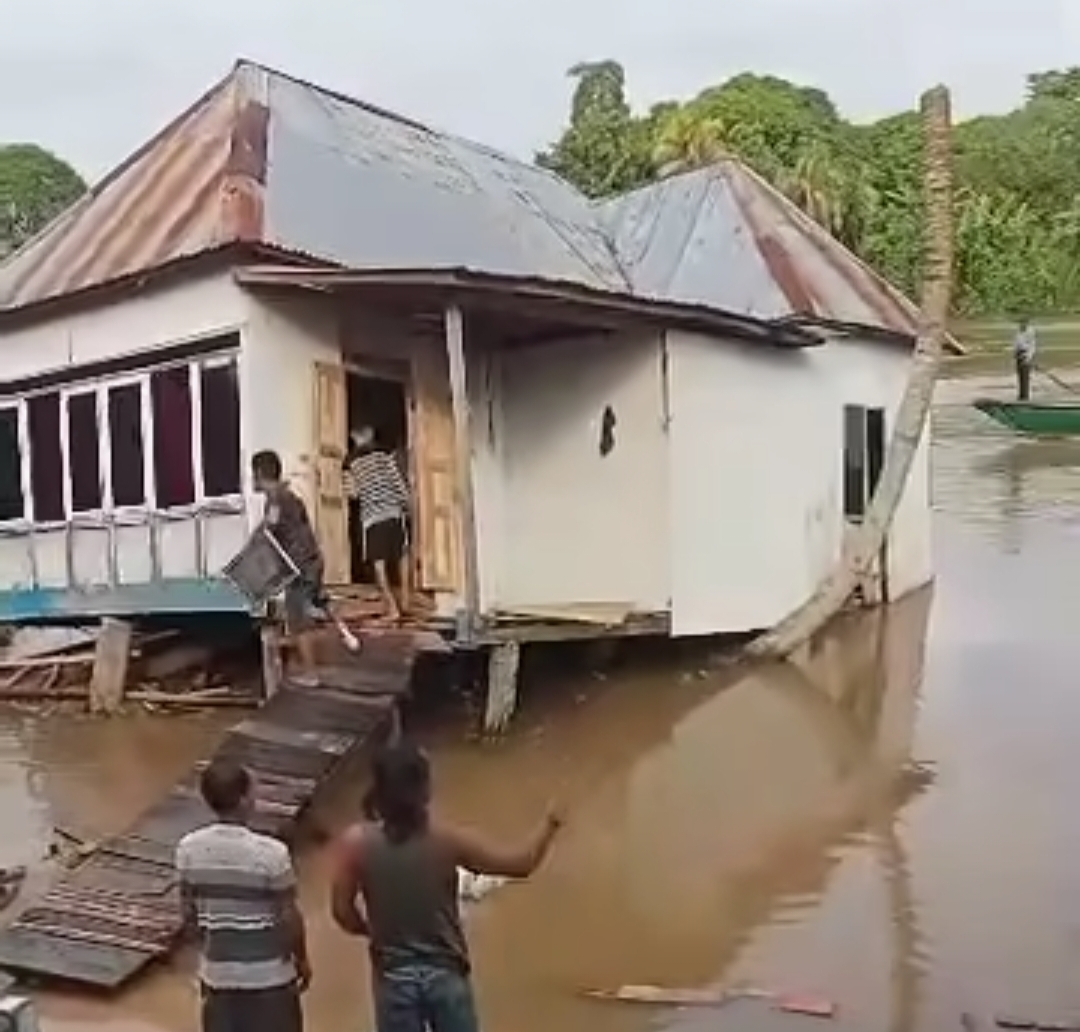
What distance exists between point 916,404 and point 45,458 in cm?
815

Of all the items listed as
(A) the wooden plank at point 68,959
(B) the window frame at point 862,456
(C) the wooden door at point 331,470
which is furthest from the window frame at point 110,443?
(B) the window frame at point 862,456

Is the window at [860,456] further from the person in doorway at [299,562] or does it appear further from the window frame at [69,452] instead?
the window frame at [69,452]

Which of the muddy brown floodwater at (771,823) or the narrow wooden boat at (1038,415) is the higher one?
the narrow wooden boat at (1038,415)

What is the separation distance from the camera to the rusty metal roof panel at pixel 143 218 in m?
15.0

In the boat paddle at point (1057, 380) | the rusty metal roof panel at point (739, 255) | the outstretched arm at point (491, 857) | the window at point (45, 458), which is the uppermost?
the rusty metal roof panel at point (739, 255)

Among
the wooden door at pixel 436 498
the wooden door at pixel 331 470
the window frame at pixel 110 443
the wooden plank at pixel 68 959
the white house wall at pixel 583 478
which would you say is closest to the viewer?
the wooden plank at pixel 68 959

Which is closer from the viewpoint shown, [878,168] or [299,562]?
[299,562]

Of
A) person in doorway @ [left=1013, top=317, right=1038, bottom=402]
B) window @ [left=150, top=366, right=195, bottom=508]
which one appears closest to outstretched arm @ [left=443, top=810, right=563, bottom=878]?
window @ [left=150, top=366, right=195, bottom=508]

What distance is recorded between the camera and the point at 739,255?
1919 centimetres

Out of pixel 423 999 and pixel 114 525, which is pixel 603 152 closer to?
pixel 114 525

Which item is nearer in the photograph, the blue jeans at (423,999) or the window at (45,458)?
the blue jeans at (423,999)

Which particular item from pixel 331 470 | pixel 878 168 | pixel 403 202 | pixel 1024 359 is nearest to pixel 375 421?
pixel 331 470

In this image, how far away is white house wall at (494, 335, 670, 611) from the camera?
16234mm

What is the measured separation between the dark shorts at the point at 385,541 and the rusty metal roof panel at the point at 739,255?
4502 millimetres
